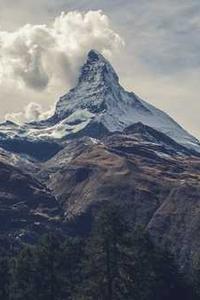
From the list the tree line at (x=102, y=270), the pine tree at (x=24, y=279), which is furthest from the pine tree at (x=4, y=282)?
the pine tree at (x=24, y=279)

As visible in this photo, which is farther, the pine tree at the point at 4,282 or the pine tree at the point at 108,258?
the pine tree at the point at 4,282

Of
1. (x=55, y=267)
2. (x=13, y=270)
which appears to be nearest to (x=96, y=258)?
(x=55, y=267)

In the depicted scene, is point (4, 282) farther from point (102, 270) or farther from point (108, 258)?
point (108, 258)

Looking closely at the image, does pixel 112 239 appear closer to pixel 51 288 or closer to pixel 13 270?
pixel 51 288

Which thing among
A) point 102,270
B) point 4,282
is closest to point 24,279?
point 4,282

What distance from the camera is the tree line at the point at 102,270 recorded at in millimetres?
92688

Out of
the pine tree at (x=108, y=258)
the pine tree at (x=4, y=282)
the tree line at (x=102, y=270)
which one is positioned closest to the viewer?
the pine tree at (x=108, y=258)

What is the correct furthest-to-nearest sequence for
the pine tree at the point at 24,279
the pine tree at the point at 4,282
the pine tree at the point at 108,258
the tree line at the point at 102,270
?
the pine tree at the point at 4,282 < the pine tree at the point at 24,279 < the tree line at the point at 102,270 < the pine tree at the point at 108,258

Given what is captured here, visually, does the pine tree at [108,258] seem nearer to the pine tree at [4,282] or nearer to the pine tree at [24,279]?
the pine tree at [24,279]

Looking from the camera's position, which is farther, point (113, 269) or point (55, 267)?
point (55, 267)

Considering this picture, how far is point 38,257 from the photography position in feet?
351

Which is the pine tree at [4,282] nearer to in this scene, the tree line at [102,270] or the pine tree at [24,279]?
the tree line at [102,270]

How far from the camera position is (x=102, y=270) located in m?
92.8

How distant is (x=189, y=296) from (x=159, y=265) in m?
9.85
